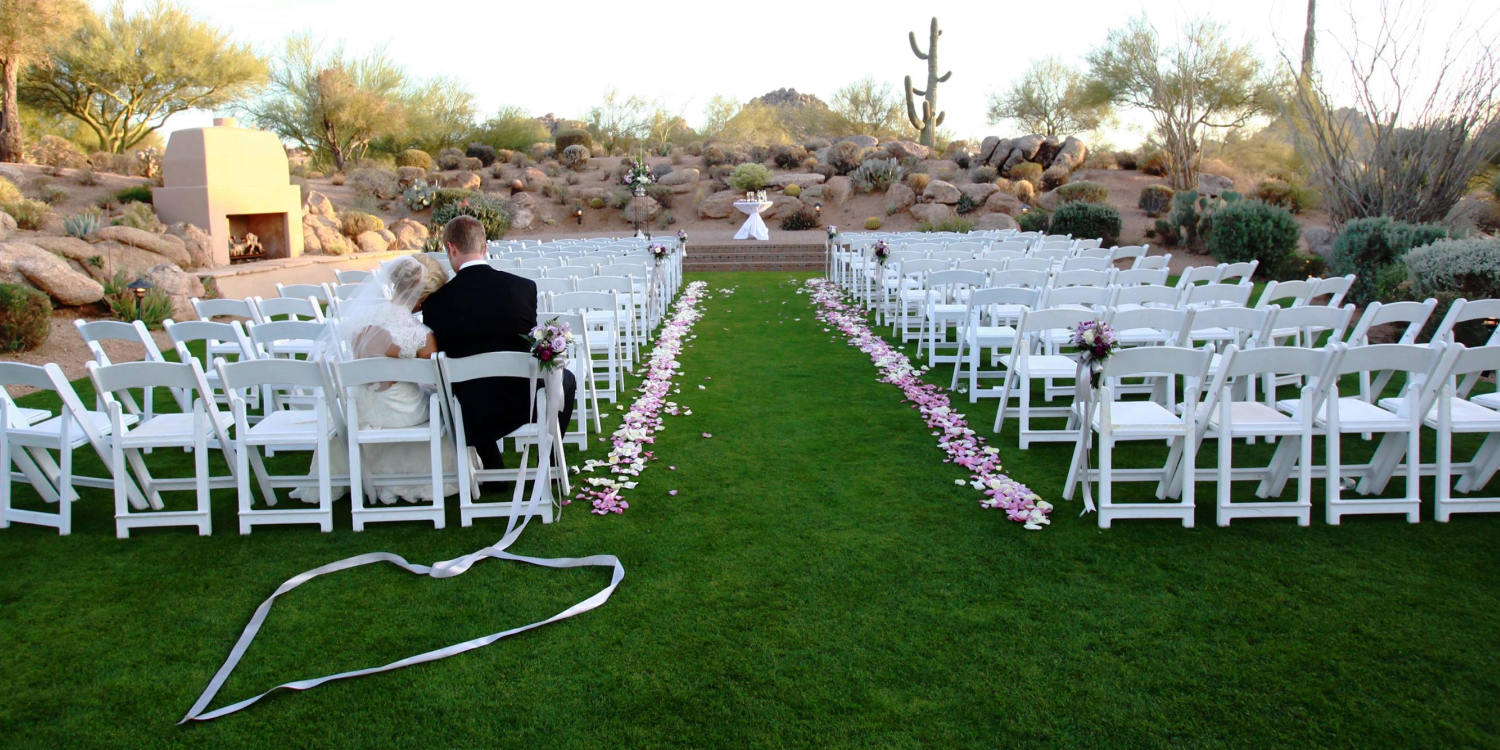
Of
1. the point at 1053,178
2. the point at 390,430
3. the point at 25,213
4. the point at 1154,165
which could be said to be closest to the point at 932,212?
the point at 1053,178

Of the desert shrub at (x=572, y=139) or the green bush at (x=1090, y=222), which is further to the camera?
the desert shrub at (x=572, y=139)

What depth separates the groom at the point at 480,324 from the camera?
448 cm

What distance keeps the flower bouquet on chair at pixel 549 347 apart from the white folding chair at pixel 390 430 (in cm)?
48

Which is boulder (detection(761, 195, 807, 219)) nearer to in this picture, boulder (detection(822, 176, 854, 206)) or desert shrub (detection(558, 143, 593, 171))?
boulder (detection(822, 176, 854, 206))

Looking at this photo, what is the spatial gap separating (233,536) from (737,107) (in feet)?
145

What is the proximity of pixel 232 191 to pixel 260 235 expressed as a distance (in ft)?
4.80

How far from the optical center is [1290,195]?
2364 centimetres

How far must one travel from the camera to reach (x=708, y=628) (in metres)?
3.31

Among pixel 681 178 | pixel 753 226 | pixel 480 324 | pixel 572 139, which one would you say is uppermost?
pixel 572 139

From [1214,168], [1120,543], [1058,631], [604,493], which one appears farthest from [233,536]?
[1214,168]

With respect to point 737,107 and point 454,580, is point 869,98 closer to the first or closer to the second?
point 737,107

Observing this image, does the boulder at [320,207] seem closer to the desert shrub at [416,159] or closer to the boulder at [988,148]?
the desert shrub at [416,159]

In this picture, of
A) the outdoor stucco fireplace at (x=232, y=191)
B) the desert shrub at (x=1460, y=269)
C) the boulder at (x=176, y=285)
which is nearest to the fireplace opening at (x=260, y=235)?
the outdoor stucco fireplace at (x=232, y=191)

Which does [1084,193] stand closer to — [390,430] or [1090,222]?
[1090,222]
